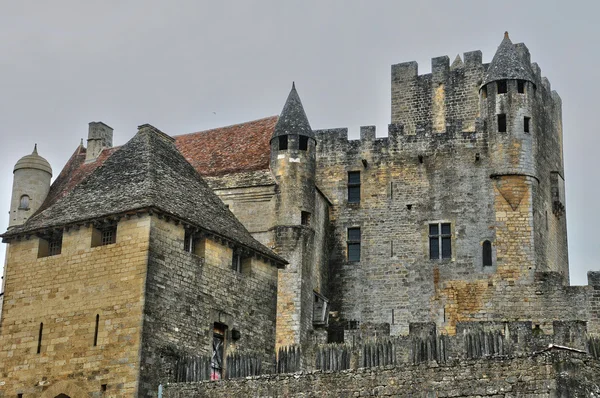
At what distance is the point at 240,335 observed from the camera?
30312 mm

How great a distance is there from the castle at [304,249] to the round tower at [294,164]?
0.20 feet

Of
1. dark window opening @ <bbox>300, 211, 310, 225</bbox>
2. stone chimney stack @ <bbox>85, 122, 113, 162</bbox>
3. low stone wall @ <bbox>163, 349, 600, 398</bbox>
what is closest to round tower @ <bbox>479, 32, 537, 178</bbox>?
dark window opening @ <bbox>300, 211, 310, 225</bbox>

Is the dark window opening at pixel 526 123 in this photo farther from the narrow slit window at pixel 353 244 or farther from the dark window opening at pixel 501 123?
the narrow slit window at pixel 353 244

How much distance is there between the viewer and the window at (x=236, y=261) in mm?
30953

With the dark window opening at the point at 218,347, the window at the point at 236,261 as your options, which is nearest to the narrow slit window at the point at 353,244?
the window at the point at 236,261

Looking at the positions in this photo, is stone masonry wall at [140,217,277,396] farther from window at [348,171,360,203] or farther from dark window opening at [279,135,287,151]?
window at [348,171,360,203]

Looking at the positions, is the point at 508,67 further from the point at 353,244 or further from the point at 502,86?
the point at 353,244

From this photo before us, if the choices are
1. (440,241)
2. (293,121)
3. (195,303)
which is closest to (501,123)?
(440,241)

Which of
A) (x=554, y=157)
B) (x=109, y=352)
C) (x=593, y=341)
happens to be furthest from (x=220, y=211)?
(x=554, y=157)

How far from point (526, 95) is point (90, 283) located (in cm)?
2004

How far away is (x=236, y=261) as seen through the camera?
3114cm

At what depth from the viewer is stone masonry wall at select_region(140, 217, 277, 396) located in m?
27.4

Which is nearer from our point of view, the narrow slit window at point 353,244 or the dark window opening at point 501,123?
the dark window opening at point 501,123

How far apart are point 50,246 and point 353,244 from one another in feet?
49.3
